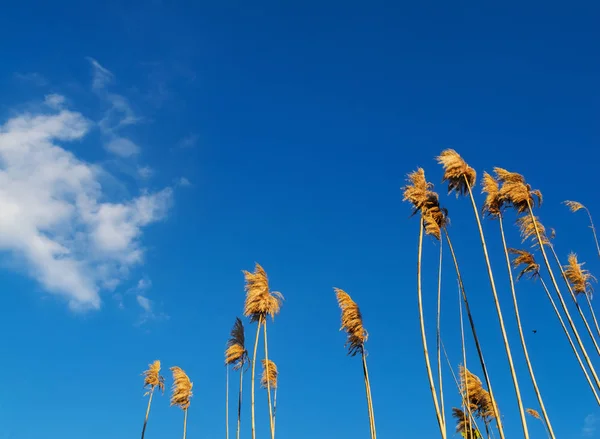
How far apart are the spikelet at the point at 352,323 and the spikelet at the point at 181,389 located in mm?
11873

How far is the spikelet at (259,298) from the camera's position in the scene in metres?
19.0

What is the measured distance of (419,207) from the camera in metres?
15.0

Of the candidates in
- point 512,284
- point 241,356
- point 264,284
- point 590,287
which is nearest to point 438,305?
point 512,284

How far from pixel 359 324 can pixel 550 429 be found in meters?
6.82

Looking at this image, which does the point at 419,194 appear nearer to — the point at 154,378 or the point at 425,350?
the point at 425,350

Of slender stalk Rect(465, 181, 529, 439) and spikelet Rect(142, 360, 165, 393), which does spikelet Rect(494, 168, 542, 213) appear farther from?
spikelet Rect(142, 360, 165, 393)

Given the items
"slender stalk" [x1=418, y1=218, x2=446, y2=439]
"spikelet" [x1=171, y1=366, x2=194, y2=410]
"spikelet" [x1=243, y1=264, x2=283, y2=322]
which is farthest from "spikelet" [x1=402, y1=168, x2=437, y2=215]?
"spikelet" [x1=171, y1=366, x2=194, y2=410]

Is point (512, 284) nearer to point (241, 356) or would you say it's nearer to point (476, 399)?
point (476, 399)

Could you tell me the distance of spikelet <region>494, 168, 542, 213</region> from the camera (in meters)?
15.2

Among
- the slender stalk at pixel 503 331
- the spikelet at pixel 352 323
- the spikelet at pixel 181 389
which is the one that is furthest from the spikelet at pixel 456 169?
the spikelet at pixel 181 389

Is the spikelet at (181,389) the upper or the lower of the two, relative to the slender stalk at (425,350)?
upper

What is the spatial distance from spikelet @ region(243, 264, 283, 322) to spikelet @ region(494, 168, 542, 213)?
880 centimetres

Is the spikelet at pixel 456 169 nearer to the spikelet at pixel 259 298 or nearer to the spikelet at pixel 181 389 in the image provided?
the spikelet at pixel 259 298

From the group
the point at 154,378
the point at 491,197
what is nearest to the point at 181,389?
the point at 154,378
